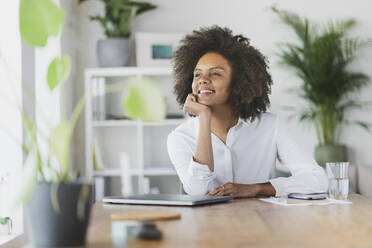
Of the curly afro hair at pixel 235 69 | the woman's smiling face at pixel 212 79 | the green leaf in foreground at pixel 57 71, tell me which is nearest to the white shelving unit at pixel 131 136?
the curly afro hair at pixel 235 69

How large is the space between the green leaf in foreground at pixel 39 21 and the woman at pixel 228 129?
3.71 ft

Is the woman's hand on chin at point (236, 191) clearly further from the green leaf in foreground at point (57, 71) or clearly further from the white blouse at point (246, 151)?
the green leaf in foreground at point (57, 71)

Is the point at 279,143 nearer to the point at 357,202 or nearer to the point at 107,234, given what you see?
the point at 357,202

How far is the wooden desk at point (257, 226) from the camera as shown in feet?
3.22

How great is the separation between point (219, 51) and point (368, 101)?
2904 millimetres

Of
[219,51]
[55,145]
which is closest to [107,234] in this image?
[55,145]

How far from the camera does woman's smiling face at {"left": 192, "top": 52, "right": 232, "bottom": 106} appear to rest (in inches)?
86.2

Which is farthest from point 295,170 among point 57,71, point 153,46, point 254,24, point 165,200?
point 254,24

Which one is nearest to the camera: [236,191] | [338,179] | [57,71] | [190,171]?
[57,71]

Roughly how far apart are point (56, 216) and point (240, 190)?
1.02 m

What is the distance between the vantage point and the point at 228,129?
226cm

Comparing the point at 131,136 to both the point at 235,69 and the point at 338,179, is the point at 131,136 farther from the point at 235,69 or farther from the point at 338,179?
the point at 338,179

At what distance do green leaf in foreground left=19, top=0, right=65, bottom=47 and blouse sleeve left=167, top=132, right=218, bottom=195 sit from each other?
1.13m

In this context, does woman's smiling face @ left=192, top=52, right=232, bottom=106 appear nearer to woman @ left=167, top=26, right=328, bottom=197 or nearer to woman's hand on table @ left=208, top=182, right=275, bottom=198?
woman @ left=167, top=26, right=328, bottom=197
